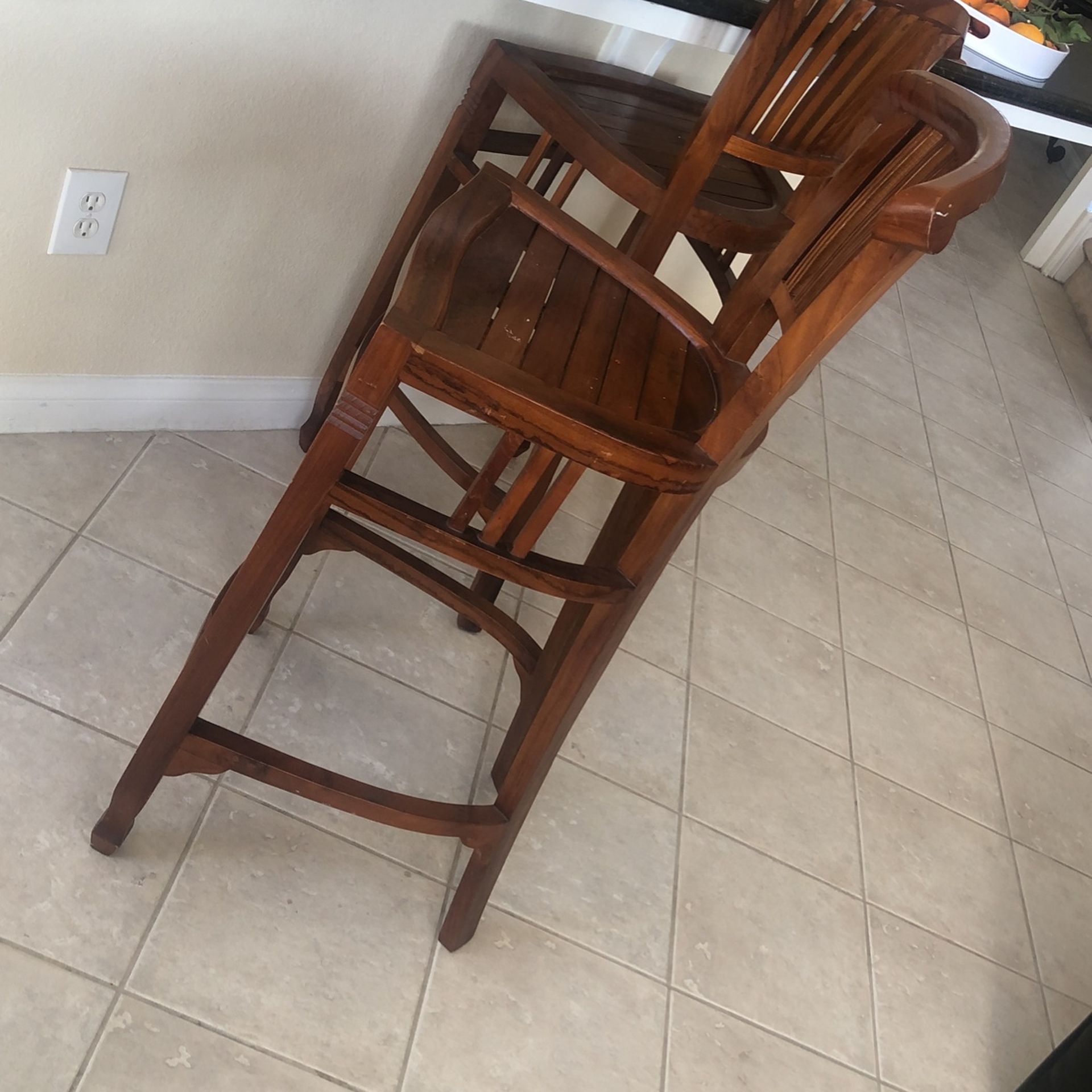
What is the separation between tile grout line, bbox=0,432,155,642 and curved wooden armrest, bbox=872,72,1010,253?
1.16 metres

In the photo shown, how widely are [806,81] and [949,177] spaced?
Answer: 521 mm

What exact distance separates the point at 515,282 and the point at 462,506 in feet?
0.72

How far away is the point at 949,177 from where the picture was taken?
676 millimetres

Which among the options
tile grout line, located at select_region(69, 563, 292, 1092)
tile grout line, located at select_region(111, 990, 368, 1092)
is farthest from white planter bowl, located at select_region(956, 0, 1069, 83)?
tile grout line, located at select_region(111, 990, 368, 1092)

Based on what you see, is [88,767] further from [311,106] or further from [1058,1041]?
[1058,1041]

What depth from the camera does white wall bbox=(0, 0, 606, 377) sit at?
128 cm

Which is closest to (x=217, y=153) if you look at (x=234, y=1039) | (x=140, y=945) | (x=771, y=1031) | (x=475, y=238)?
(x=475, y=238)

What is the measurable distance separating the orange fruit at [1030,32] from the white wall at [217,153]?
0.67m

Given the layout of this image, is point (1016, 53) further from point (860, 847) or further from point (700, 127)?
point (860, 847)

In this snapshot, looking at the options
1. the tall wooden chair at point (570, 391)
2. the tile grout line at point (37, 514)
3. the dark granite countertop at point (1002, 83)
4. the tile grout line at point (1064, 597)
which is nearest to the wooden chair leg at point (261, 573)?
the tall wooden chair at point (570, 391)

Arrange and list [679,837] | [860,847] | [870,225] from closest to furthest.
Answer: [870,225]
[679,837]
[860,847]

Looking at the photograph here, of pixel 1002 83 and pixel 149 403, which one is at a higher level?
pixel 1002 83

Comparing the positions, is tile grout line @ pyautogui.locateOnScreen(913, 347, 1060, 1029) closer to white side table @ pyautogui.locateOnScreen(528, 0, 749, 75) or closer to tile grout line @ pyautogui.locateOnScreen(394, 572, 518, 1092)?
tile grout line @ pyautogui.locateOnScreen(394, 572, 518, 1092)

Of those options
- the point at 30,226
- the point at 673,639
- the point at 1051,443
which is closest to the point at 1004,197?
the point at 1051,443
